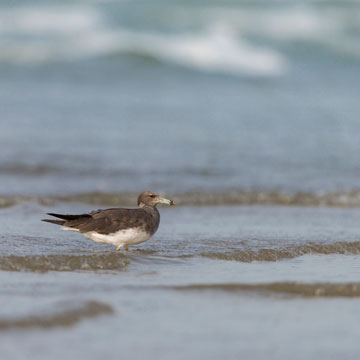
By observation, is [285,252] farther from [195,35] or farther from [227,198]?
[195,35]

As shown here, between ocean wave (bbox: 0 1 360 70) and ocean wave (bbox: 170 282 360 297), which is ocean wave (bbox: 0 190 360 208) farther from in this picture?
ocean wave (bbox: 0 1 360 70)

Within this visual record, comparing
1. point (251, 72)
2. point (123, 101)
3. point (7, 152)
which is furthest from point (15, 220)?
point (251, 72)

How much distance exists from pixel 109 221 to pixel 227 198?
352cm

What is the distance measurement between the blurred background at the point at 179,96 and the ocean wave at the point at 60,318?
5.39 meters

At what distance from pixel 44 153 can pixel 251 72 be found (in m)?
12.2

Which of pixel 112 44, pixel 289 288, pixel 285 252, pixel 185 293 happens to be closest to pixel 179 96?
pixel 112 44

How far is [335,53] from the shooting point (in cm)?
2625

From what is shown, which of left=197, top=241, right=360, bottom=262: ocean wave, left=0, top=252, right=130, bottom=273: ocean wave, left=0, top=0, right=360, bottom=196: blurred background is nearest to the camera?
left=0, top=252, right=130, bottom=273: ocean wave

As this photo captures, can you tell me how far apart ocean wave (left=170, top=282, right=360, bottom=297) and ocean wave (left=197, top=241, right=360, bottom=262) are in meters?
1.03

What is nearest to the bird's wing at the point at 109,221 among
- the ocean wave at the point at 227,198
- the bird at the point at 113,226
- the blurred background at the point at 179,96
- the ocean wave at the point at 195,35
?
the bird at the point at 113,226

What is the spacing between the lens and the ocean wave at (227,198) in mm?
9422

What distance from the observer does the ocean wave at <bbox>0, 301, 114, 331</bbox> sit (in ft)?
13.9

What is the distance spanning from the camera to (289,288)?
5.27 m

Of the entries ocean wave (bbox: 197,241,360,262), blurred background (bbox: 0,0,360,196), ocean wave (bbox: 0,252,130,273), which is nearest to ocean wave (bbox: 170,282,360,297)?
ocean wave (bbox: 0,252,130,273)
